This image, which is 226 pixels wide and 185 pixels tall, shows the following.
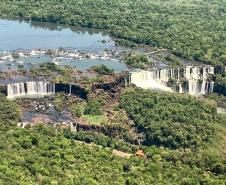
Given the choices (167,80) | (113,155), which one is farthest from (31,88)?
(113,155)

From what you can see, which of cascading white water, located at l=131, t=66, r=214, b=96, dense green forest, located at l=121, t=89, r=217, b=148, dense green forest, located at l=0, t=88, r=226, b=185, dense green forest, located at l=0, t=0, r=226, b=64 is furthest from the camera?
dense green forest, located at l=0, t=0, r=226, b=64

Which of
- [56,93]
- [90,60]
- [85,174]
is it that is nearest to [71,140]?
[85,174]

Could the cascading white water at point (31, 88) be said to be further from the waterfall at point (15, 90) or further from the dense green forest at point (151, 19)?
the dense green forest at point (151, 19)

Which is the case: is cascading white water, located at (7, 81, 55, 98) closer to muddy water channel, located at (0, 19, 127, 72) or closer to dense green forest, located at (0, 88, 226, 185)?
dense green forest, located at (0, 88, 226, 185)

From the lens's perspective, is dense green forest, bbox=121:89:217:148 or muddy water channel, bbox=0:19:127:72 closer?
dense green forest, bbox=121:89:217:148

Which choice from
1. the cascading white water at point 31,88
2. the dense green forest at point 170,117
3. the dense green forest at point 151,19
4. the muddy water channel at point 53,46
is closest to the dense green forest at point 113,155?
the dense green forest at point 170,117

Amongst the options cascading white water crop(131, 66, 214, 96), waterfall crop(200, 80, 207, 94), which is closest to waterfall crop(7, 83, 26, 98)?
cascading white water crop(131, 66, 214, 96)
